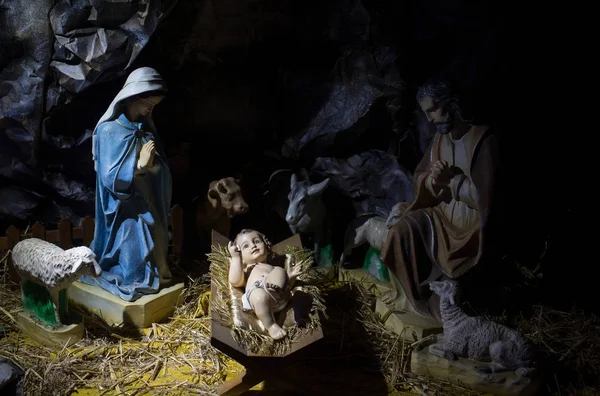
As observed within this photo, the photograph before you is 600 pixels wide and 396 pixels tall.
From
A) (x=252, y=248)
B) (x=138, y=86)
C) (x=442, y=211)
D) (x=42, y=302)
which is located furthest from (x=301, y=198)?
(x=42, y=302)

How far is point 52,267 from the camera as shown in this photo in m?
3.65

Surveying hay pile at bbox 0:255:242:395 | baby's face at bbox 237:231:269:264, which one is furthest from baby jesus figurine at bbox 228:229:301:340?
hay pile at bbox 0:255:242:395

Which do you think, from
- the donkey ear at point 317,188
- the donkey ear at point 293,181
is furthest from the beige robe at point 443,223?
the donkey ear at point 293,181

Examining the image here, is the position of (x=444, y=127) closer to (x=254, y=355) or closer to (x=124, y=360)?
(x=254, y=355)

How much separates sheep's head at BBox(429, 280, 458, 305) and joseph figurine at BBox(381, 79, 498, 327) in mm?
303

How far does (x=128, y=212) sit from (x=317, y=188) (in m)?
1.42

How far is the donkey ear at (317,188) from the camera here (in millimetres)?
4645

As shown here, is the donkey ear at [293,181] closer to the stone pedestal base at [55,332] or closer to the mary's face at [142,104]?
the mary's face at [142,104]

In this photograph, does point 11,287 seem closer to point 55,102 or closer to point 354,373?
point 55,102

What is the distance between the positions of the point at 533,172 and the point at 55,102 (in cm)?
371

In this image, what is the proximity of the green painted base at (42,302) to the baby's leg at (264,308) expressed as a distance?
125 cm

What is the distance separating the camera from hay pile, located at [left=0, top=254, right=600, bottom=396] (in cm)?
358

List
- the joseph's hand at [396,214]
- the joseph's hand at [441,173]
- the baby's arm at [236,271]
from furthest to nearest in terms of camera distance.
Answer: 1. the joseph's hand at [396,214]
2. the joseph's hand at [441,173]
3. the baby's arm at [236,271]

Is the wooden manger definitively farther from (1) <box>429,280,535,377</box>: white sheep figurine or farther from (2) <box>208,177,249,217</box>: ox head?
(2) <box>208,177,249,217</box>: ox head
